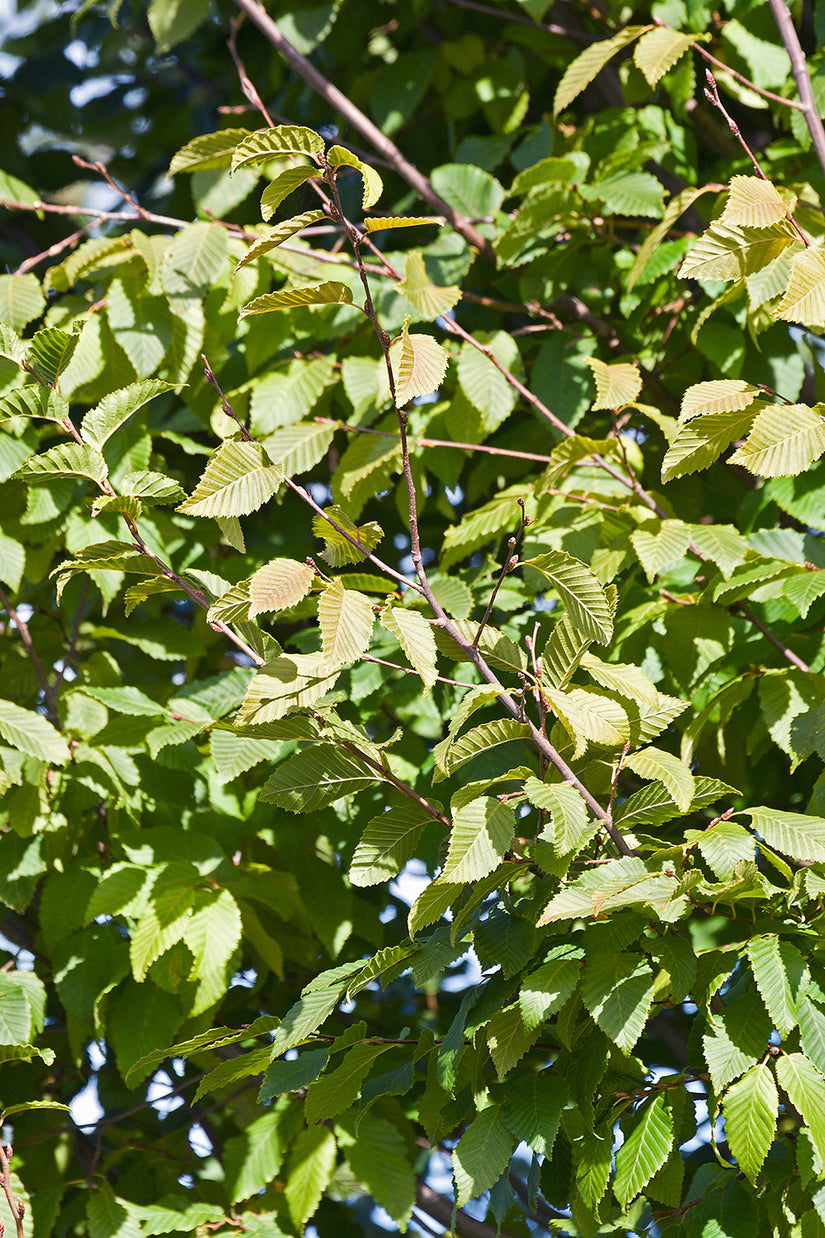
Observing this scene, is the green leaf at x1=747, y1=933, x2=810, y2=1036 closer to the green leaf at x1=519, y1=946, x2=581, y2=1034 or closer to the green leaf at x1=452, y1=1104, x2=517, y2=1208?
the green leaf at x1=519, y1=946, x2=581, y2=1034

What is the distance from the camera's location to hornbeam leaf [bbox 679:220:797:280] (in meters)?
1.43

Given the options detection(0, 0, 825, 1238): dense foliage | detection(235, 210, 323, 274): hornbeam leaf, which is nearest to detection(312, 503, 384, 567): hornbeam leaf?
detection(0, 0, 825, 1238): dense foliage

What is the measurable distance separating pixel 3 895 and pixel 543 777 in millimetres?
1134

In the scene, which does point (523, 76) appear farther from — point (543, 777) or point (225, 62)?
point (543, 777)

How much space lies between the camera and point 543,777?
4.10 feet

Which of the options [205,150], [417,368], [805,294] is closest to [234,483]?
[417,368]

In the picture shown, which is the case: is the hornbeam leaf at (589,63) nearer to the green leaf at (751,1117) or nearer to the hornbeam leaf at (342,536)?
the hornbeam leaf at (342,536)


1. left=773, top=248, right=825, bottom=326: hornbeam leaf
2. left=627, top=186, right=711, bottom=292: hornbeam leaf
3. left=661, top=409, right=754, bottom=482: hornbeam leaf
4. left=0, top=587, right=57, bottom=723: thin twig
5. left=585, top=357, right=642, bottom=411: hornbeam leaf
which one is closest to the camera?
left=773, top=248, right=825, bottom=326: hornbeam leaf

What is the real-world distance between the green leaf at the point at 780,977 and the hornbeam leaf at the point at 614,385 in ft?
2.81

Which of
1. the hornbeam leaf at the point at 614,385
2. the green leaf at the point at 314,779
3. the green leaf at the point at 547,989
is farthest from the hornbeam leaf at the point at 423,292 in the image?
the green leaf at the point at 547,989

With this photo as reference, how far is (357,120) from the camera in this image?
6.98ft

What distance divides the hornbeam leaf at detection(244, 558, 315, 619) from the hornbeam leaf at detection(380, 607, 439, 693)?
0.09 metres

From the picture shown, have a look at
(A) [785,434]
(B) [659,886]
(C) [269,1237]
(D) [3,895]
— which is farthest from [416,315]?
(C) [269,1237]

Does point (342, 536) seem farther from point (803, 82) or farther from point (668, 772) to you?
point (803, 82)
